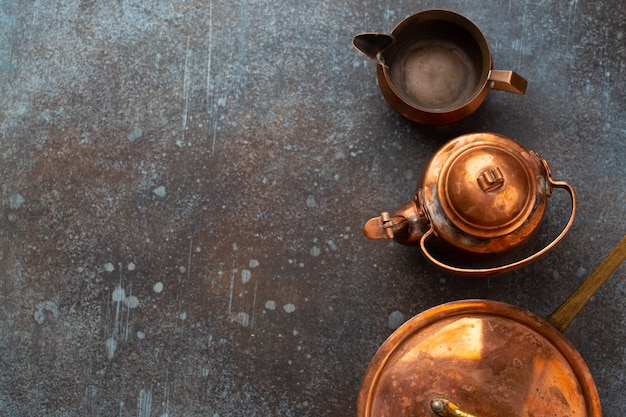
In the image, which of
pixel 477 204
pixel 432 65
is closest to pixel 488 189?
pixel 477 204

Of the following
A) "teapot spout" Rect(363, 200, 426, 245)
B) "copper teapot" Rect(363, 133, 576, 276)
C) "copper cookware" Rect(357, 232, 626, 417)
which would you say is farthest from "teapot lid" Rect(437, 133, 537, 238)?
"copper cookware" Rect(357, 232, 626, 417)

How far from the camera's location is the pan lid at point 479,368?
154 cm

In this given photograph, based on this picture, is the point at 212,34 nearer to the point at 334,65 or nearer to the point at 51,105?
the point at 334,65

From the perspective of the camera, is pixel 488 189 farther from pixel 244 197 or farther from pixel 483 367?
pixel 244 197

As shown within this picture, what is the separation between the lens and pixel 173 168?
2.10 metres

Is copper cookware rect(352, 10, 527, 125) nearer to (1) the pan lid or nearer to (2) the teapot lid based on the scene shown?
(2) the teapot lid

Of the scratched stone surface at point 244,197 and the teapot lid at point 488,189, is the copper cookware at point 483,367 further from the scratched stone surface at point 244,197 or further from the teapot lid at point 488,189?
the scratched stone surface at point 244,197

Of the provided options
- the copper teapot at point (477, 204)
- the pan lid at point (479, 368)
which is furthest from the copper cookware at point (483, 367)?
the copper teapot at point (477, 204)

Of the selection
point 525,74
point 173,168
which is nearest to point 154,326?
point 173,168

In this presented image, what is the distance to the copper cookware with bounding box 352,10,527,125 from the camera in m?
1.84

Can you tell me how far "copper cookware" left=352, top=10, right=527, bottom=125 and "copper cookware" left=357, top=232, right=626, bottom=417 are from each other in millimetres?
639

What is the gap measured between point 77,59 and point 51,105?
20cm

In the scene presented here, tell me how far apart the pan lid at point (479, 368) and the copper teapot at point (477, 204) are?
165 mm

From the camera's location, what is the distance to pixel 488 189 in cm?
159
